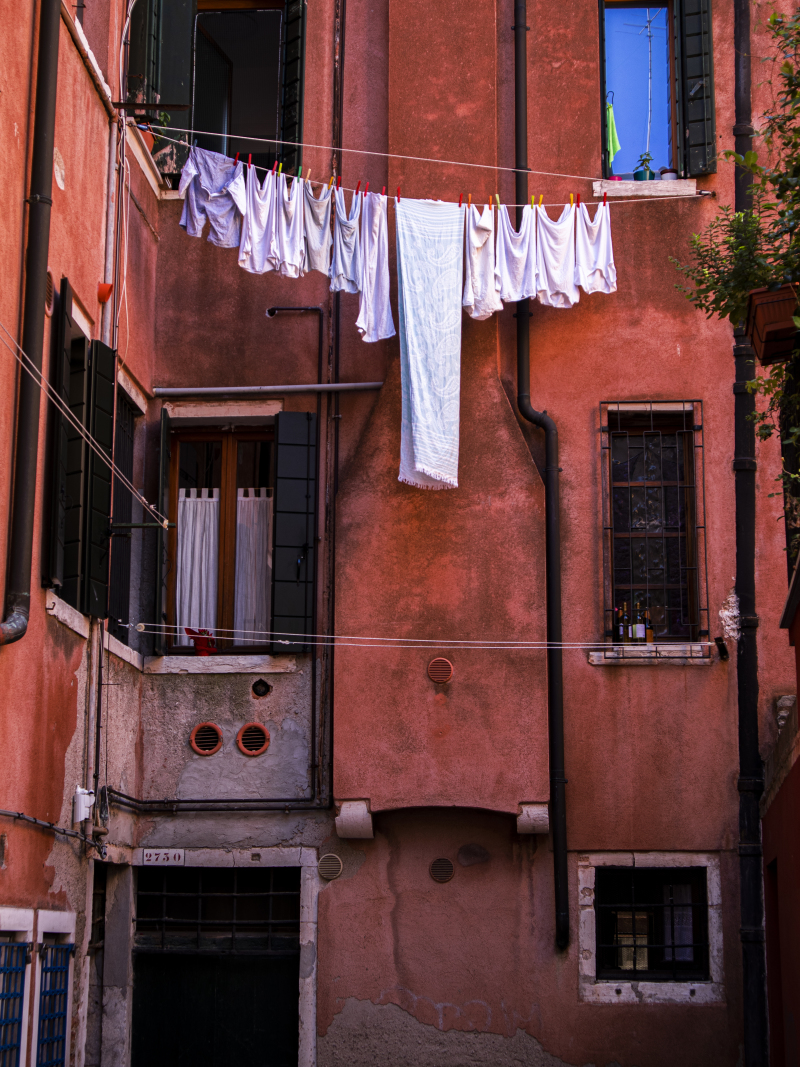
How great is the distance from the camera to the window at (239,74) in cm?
1147

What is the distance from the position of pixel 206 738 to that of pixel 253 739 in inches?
14.6

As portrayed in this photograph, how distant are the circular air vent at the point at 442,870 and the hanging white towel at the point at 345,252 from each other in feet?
14.7

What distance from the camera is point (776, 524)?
10.7 m

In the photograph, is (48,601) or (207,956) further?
(207,956)

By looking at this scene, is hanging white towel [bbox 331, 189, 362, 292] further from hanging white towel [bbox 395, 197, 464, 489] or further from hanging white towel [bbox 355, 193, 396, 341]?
hanging white towel [bbox 395, 197, 464, 489]

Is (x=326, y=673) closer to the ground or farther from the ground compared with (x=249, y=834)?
farther from the ground

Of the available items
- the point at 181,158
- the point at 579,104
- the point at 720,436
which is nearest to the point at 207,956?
the point at 720,436

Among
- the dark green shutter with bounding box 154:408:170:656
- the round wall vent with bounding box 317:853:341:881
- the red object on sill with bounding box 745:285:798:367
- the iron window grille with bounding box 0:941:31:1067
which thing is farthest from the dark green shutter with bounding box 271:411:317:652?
the red object on sill with bounding box 745:285:798:367

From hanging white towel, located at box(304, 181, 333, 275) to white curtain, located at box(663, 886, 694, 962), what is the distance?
18.0 ft

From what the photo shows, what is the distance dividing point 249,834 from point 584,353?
4635 millimetres

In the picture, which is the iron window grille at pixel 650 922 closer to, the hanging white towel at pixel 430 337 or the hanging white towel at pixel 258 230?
the hanging white towel at pixel 430 337

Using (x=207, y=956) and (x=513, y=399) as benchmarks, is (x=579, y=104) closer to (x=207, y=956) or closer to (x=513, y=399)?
(x=513, y=399)

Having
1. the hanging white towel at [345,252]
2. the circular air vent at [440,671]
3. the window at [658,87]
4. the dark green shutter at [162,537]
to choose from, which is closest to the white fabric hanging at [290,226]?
the hanging white towel at [345,252]

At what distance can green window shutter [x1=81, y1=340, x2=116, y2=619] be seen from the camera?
→ 9227mm
